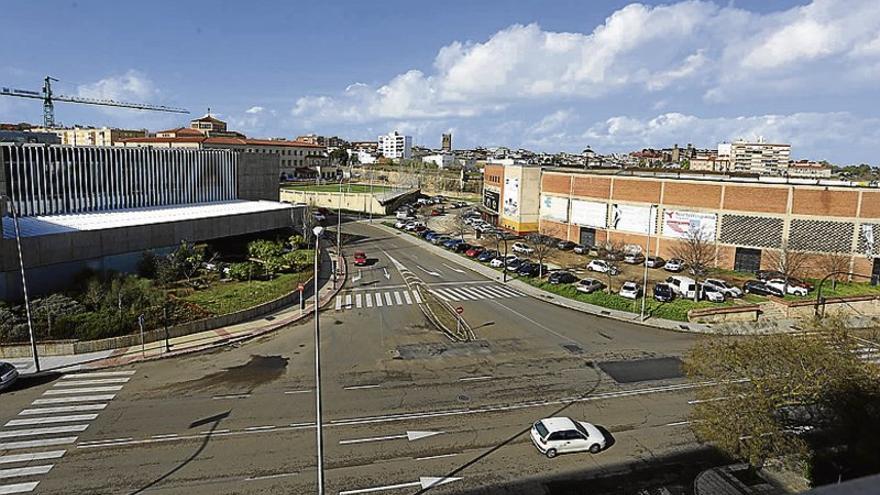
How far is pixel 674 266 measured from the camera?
5228cm

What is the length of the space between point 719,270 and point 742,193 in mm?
7228

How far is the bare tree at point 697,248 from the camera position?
48.5 m

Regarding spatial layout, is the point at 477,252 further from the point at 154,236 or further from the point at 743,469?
the point at 743,469

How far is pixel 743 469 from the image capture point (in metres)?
18.7

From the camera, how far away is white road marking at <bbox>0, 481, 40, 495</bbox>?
17.0 m

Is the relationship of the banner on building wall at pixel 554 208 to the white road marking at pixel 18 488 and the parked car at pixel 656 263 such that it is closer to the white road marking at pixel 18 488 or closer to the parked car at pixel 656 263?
the parked car at pixel 656 263

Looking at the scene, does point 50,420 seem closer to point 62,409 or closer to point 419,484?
point 62,409

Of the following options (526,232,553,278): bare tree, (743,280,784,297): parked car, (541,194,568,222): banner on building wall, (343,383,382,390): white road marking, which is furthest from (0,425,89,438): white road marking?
(541,194,568,222): banner on building wall

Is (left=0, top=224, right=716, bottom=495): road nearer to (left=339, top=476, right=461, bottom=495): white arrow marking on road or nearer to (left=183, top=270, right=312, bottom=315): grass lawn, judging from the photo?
(left=339, top=476, right=461, bottom=495): white arrow marking on road

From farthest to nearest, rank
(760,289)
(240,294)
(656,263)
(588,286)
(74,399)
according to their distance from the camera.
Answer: (656,263) → (760,289) → (588,286) → (240,294) → (74,399)

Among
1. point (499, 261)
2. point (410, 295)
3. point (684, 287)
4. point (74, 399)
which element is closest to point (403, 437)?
point (74, 399)

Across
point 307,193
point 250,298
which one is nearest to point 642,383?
point 250,298

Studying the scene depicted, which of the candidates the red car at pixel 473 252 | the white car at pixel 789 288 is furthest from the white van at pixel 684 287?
the red car at pixel 473 252

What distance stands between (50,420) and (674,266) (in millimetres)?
47312
